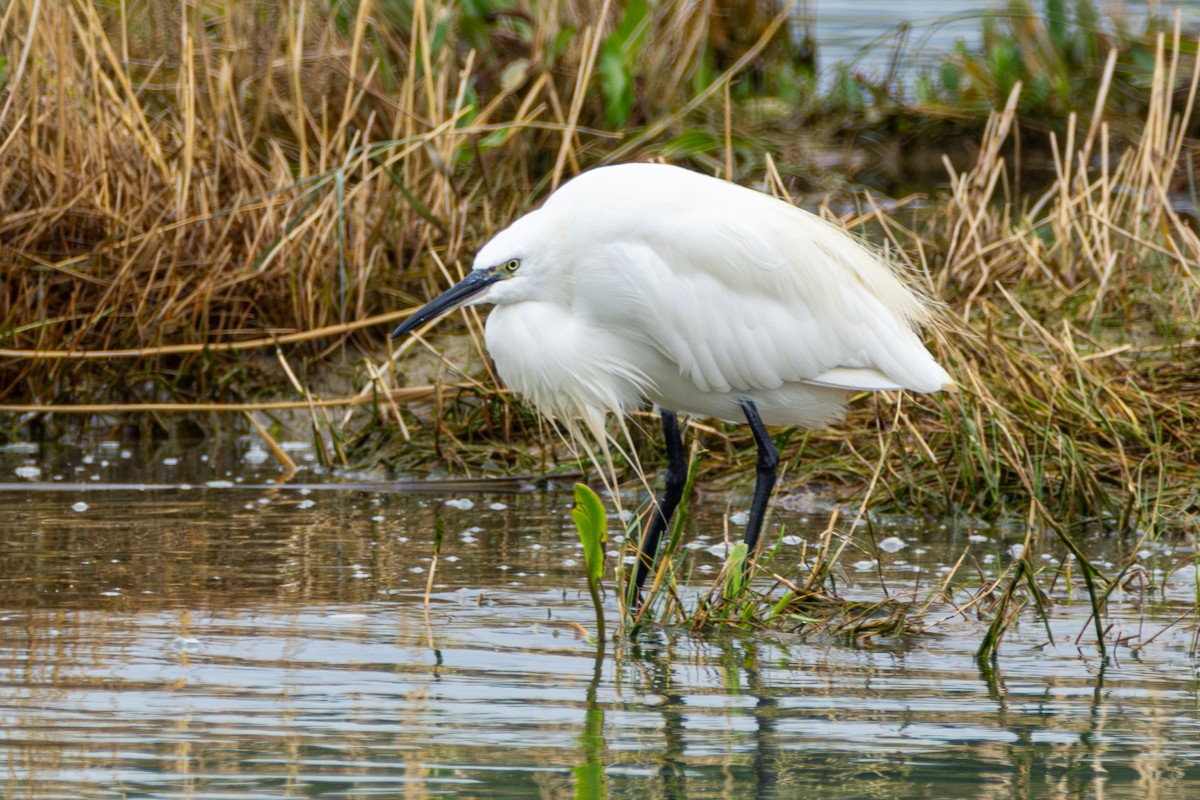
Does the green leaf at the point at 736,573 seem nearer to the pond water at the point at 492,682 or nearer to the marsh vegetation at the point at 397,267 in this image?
the pond water at the point at 492,682

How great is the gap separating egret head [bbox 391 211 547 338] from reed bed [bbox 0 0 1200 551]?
1.20m

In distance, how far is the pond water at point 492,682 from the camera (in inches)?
96.7

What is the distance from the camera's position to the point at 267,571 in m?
4.00

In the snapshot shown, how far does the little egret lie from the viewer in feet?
13.0

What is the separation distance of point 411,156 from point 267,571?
2719 millimetres

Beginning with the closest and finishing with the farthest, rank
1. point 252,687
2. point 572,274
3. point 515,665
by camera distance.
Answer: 1. point 252,687
2. point 515,665
3. point 572,274

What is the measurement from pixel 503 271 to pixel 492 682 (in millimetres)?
1203

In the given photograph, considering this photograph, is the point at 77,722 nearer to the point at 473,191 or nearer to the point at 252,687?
the point at 252,687

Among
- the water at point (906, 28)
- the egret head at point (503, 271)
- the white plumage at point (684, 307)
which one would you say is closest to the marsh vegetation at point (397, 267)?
the white plumage at point (684, 307)

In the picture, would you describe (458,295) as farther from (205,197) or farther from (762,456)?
(205,197)

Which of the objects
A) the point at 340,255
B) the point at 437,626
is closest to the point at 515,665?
the point at 437,626

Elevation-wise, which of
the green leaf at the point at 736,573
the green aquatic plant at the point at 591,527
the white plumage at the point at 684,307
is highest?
the white plumage at the point at 684,307

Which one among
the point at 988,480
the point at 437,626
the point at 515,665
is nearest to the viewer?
the point at 515,665

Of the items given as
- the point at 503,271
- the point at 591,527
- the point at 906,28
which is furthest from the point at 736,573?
the point at 906,28
